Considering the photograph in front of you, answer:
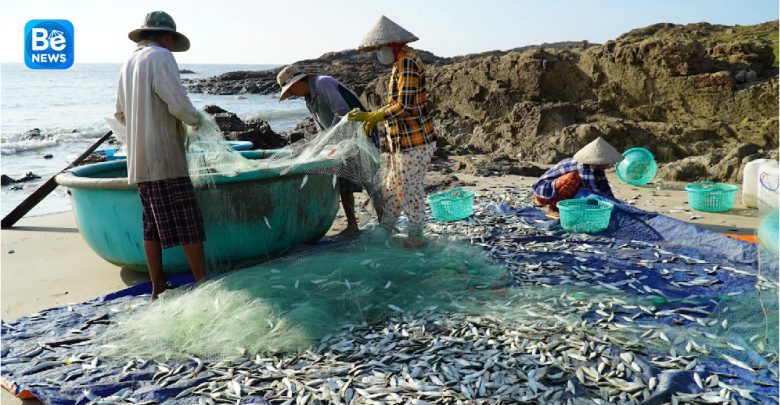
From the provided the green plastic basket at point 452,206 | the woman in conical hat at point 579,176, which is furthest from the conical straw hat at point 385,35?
the woman in conical hat at point 579,176

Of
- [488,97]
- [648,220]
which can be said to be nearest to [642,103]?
[488,97]

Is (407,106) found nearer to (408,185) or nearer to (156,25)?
(408,185)

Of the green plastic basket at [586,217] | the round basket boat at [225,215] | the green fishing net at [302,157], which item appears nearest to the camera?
the green fishing net at [302,157]

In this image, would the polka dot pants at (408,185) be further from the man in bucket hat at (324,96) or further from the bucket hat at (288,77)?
the bucket hat at (288,77)

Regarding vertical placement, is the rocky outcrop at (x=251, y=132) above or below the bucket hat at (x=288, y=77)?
below

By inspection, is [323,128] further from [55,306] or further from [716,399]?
[716,399]

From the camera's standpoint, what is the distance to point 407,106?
16.2ft

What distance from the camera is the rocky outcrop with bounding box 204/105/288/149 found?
37.3 feet

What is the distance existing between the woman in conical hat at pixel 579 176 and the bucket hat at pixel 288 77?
2.82 meters

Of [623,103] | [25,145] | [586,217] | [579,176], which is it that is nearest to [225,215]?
[586,217]

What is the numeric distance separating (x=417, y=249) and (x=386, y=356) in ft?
5.59

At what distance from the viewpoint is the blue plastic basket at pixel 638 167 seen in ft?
26.6

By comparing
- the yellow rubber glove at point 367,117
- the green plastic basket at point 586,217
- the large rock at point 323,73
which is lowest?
the green plastic basket at point 586,217

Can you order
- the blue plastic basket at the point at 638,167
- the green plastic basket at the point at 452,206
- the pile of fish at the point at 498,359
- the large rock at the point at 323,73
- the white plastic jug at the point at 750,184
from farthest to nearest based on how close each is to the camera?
the large rock at the point at 323,73
the blue plastic basket at the point at 638,167
the white plastic jug at the point at 750,184
the green plastic basket at the point at 452,206
the pile of fish at the point at 498,359
